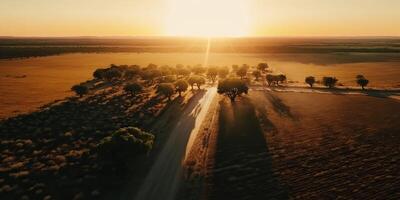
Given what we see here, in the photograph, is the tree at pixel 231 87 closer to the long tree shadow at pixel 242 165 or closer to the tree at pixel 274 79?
the long tree shadow at pixel 242 165

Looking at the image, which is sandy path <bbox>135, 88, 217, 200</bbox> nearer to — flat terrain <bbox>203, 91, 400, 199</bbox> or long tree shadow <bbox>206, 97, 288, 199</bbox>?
flat terrain <bbox>203, 91, 400, 199</bbox>

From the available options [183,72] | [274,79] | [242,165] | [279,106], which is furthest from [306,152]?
[183,72]

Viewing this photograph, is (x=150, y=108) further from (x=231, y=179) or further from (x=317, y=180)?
(x=317, y=180)

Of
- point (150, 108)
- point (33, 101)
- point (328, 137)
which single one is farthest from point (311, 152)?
point (33, 101)

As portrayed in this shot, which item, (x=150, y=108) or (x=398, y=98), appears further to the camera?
(x=398, y=98)

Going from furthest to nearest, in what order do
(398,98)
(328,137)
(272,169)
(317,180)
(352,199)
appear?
(398,98)
(328,137)
(272,169)
(317,180)
(352,199)

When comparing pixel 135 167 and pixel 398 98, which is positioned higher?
pixel 398 98

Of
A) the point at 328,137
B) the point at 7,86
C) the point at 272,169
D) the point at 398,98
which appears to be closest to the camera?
the point at 272,169
